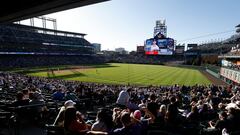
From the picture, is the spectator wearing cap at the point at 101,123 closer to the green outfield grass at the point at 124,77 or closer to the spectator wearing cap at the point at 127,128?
the spectator wearing cap at the point at 127,128

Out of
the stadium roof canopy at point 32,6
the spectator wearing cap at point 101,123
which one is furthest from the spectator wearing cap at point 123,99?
the stadium roof canopy at point 32,6

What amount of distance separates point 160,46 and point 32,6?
85162 mm

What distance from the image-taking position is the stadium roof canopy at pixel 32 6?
6.89 metres

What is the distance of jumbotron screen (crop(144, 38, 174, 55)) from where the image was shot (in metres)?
89.4

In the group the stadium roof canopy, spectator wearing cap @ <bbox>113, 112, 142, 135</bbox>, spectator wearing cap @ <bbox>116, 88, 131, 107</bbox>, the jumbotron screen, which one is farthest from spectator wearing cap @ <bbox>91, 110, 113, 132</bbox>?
the jumbotron screen

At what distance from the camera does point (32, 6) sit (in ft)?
25.0

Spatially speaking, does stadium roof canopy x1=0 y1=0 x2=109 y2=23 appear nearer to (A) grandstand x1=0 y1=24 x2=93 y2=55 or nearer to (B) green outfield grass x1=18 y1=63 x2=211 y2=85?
(B) green outfield grass x1=18 y1=63 x2=211 y2=85

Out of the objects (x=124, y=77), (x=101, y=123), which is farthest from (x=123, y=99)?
(x=124, y=77)

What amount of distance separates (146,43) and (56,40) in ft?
121

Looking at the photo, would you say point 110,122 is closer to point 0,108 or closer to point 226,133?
point 226,133

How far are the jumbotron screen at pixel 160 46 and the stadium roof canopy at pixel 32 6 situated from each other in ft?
271

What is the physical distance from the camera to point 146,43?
306 feet

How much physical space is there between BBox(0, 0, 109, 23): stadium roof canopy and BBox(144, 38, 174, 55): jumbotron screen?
8256cm

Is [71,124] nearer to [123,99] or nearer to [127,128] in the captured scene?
[127,128]
